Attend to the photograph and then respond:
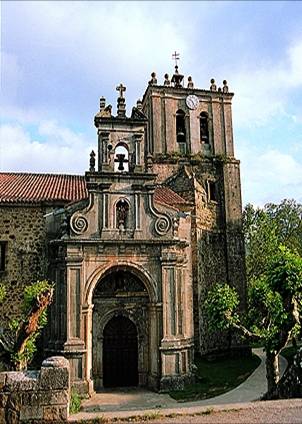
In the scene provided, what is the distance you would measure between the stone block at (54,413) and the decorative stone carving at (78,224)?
1157 centimetres

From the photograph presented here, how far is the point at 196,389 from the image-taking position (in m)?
17.8

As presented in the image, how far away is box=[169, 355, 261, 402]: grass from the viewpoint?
17.1 metres

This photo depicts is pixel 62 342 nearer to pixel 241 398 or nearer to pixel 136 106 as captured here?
pixel 241 398

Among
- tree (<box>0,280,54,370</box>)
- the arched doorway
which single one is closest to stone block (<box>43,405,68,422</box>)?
tree (<box>0,280,54,370</box>)

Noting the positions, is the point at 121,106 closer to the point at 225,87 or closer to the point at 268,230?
the point at 225,87

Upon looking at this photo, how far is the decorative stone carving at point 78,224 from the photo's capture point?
18.6 m

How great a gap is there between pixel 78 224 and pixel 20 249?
139 inches

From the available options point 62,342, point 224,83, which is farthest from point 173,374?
point 224,83

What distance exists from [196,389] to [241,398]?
232 centimetres

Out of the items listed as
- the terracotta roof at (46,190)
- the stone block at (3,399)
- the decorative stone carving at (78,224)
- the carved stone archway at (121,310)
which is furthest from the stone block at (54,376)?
the terracotta roof at (46,190)

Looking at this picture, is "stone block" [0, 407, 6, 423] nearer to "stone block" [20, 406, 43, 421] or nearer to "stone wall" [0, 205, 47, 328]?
"stone block" [20, 406, 43, 421]

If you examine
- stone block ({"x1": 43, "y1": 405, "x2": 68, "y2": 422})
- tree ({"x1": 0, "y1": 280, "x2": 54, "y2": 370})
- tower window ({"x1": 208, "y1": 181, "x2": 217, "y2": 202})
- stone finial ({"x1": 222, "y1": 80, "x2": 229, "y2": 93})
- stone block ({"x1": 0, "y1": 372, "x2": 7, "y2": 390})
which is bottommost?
stone block ({"x1": 43, "y1": 405, "x2": 68, "y2": 422})

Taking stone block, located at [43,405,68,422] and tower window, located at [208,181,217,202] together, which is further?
tower window, located at [208,181,217,202]

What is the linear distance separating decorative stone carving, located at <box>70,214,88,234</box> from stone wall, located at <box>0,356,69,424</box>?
11232mm
